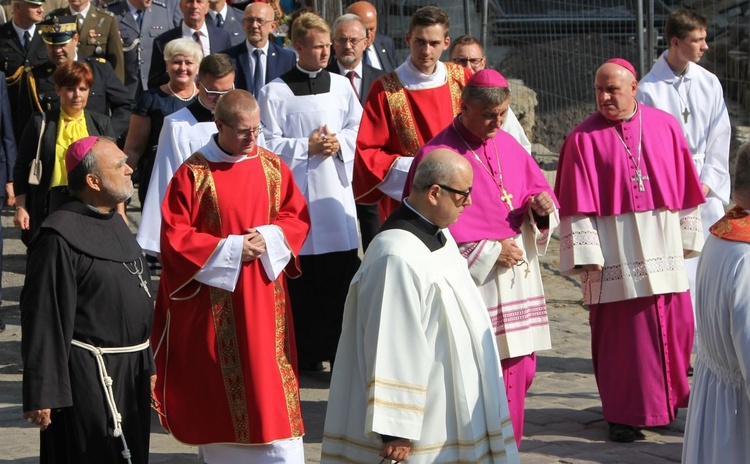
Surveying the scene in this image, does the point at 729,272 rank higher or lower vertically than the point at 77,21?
lower

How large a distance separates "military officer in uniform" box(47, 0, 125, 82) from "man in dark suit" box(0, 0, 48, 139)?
15.9 inches

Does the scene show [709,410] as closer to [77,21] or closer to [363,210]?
[363,210]

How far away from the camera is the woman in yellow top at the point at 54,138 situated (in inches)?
349

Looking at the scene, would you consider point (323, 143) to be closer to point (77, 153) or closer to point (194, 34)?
point (77, 153)

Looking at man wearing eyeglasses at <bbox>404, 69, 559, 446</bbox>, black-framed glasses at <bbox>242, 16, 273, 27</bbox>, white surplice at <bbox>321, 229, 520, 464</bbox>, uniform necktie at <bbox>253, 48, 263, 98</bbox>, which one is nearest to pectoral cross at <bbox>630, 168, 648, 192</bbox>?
man wearing eyeglasses at <bbox>404, 69, 559, 446</bbox>

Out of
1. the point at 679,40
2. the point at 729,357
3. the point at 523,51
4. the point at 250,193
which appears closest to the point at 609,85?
the point at 679,40

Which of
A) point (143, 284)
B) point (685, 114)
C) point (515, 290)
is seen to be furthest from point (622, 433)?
point (143, 284)

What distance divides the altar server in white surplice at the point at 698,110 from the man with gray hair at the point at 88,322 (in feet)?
14.0

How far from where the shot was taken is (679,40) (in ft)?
28.2

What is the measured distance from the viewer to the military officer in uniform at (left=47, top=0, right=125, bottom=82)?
11.5 metres

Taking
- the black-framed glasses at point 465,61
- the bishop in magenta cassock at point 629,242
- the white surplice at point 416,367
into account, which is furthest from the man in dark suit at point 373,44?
the white surplice at point 416,367

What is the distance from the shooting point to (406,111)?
7.90 meters

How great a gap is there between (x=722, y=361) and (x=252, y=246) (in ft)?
7.71

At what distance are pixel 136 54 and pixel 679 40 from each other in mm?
5494
